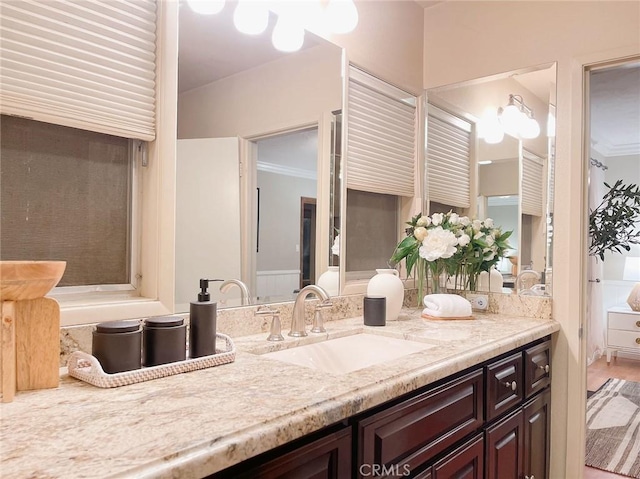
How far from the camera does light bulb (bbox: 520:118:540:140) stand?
7.21 ft

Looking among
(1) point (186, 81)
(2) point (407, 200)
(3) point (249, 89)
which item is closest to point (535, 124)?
(2) point (407, 200)

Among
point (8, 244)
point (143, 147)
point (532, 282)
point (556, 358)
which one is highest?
point (143, 147)

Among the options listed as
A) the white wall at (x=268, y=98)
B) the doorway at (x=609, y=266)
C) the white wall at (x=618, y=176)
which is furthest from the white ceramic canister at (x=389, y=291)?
the white wall at (x=618, y=176)

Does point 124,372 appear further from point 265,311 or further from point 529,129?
point 529,129

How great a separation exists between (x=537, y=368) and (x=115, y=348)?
160 centimetres

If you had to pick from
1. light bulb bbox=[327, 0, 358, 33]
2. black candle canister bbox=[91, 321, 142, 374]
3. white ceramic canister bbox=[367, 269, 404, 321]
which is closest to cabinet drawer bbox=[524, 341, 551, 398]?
white ceramic canister bbox=[367, 269, 404, 321]

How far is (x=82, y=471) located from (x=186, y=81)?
1156 millimetres

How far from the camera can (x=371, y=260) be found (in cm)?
231

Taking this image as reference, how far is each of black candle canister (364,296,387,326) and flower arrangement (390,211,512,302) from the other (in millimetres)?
425

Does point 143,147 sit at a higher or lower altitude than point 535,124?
lower

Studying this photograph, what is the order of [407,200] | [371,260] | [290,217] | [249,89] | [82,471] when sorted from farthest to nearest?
[407,200]
[371,260]
[290,217]
[249,89]
[82,471]

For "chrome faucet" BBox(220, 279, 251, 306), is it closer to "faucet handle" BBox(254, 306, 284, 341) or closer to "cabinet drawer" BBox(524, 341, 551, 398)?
"faucet handle" BBox(254, 306, 284, 341)

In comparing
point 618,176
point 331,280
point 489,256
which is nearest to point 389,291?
point 331,280

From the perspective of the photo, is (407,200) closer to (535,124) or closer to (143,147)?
(535,124)
